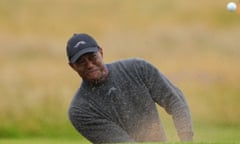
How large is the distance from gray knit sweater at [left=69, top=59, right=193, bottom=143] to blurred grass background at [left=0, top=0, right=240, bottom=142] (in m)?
4.40

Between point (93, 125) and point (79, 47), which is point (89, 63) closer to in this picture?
point (79, 47)

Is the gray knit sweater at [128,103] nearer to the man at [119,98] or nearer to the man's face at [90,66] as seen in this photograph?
the man at [119,98]

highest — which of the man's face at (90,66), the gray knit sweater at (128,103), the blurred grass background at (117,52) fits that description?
the man's face at (90,66)

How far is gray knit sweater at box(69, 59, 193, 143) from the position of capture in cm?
608

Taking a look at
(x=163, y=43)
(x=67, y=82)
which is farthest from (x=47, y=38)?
(x=67, y=82)

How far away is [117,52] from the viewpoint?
20344 mm

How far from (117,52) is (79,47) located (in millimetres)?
14359

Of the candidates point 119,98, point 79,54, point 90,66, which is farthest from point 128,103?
point 79,54

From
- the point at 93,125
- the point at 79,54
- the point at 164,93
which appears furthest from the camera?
the point at 93,125

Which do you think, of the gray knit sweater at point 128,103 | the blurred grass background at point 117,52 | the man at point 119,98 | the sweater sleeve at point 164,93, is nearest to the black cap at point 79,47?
the man at point 119,98

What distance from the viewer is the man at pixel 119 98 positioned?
5996mm

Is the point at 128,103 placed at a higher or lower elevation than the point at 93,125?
higher

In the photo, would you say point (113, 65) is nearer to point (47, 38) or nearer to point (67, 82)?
point (67, 82)

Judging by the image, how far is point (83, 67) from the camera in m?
5.96
